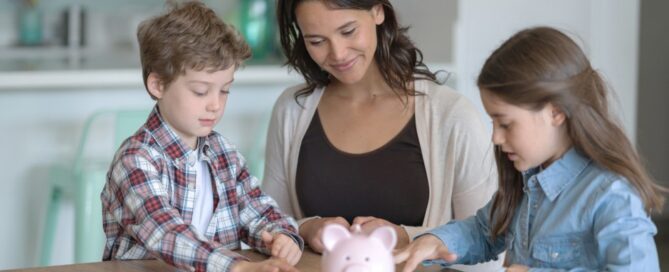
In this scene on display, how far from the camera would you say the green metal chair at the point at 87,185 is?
9.76 ft

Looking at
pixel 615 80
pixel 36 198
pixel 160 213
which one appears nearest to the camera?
pixel 160 213

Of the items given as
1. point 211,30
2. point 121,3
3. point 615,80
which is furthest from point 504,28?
point 211,30

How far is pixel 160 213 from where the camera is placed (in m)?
1.64

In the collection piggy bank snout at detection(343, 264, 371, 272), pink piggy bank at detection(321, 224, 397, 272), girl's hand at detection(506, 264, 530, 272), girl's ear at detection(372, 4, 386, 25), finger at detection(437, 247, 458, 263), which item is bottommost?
finger at detection(437, 247, 458, 263)

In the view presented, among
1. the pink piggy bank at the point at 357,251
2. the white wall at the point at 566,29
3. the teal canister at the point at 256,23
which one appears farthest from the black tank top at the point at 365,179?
the teal canister at the point at 256,23

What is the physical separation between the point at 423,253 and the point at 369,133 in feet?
1.88

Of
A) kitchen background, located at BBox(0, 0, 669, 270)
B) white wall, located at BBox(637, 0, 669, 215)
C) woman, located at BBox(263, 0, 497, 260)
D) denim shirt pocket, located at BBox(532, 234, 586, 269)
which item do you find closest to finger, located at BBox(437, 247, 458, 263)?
denim shirt pocket, located at BBox(532, 234, 586, 269)

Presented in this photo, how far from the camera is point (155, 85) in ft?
5.76

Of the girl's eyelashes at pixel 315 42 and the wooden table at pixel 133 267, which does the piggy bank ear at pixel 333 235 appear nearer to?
the wooden table at pixel 133 267

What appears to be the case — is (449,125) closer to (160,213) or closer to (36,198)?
(160,213)

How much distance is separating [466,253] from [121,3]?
2.29m

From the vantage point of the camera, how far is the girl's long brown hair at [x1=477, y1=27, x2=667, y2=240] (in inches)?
56.9

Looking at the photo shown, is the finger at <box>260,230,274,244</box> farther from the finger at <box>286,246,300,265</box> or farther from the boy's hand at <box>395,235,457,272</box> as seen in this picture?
the boy's hand at <box>395,235,457,272</box>

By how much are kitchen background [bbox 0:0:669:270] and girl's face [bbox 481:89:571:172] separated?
1399 millimetres
